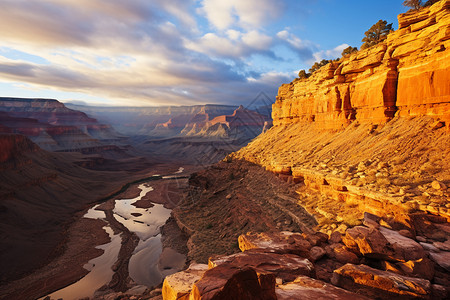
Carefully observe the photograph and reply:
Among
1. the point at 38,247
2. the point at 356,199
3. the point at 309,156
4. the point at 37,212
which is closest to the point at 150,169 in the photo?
the point at 37,212

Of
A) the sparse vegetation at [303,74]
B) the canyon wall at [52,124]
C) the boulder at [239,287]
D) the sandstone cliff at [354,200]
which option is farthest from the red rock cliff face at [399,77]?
the canyon wall at [52,124]

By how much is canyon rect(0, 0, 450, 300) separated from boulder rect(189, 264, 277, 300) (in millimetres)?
20

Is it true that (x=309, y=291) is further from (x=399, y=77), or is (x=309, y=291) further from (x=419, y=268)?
(x=399, y=77)

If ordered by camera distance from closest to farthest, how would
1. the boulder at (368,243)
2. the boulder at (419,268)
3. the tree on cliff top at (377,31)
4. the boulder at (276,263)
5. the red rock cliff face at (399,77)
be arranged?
1. the boulder at (419,268)
2. the boulder at (276,263)
3. the boulder at (368,243)
4. the red rock cliff face at (399,77)
5. the tree on cliff top at (377,31)

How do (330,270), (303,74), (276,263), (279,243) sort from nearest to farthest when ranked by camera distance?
1. (276,263)
2. (330,270)
3. (279,243)
4. (303,74)

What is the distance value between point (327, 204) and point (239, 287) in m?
11.3

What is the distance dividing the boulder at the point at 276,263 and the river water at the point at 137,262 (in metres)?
15.6

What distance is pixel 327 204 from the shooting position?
13.4 metres

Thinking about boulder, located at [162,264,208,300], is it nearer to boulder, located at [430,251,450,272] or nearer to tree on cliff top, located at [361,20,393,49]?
boulder, located at [430,251,450,272]

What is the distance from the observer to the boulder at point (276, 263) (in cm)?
576

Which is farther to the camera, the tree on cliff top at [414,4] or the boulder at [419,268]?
the tree on cliff top at [414,4]

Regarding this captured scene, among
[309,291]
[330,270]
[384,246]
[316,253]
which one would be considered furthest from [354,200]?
[309,291]

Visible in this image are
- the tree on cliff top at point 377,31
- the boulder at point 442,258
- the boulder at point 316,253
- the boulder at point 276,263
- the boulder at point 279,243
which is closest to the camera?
the boulder at point 276,263

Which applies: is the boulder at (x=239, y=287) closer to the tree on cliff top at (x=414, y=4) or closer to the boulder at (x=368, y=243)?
the boulder at (x=368, y=243)
